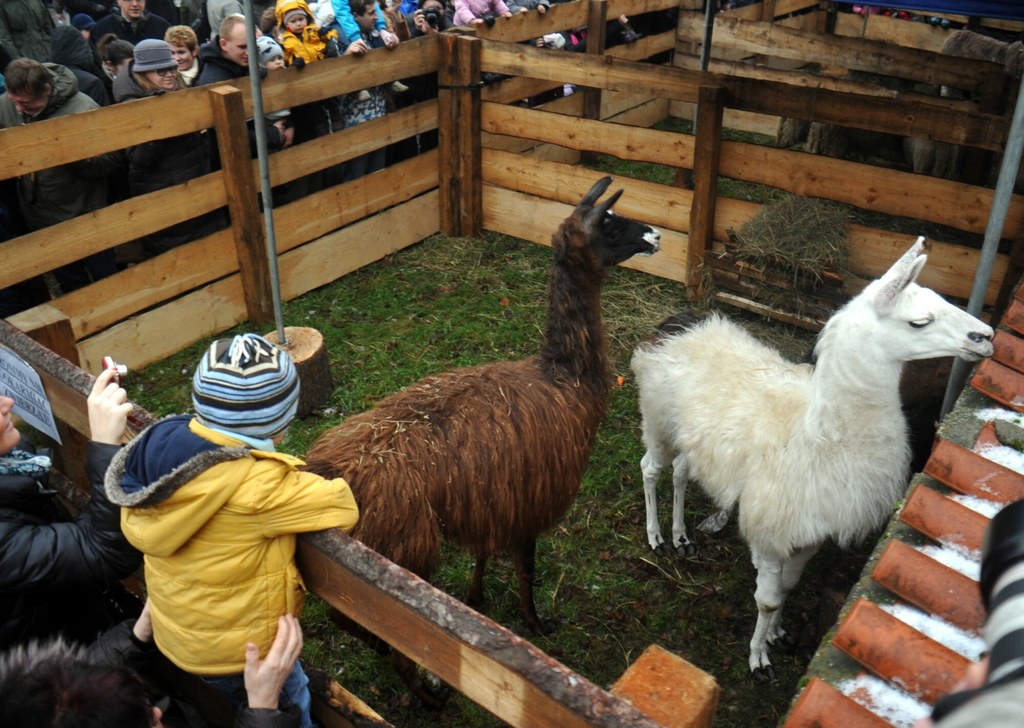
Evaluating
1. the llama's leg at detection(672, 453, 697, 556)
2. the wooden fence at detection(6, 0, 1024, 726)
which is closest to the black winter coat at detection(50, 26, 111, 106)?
the wooden fence at detection(6, 0, 1024, 726)

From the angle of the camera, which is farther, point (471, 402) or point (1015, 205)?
point (1015, 205)

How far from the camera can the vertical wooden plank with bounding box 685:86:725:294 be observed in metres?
6.11

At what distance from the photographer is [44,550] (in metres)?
1.99

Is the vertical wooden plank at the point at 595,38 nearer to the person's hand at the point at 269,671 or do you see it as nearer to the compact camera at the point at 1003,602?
the person's hand at the point at 269,671

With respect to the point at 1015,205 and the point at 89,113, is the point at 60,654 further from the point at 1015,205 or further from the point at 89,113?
the point at 1015,205

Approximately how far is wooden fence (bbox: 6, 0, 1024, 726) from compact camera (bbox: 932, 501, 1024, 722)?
114 inches

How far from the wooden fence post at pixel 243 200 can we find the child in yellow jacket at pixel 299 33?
1.27 m

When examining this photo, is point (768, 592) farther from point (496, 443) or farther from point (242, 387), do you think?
point (242, 387)

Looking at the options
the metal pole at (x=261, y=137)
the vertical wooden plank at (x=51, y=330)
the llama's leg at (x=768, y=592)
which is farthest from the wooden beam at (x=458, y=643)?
the metal pole at (x=261, y=137)

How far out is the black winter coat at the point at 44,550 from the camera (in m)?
1.97

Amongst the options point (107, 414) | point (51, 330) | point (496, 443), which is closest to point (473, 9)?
point (496, 443)

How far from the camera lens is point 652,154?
6.77 metres

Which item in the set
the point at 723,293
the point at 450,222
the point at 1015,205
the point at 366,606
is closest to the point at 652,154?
the point at 723,293

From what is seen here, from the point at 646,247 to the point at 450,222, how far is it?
373 cm
